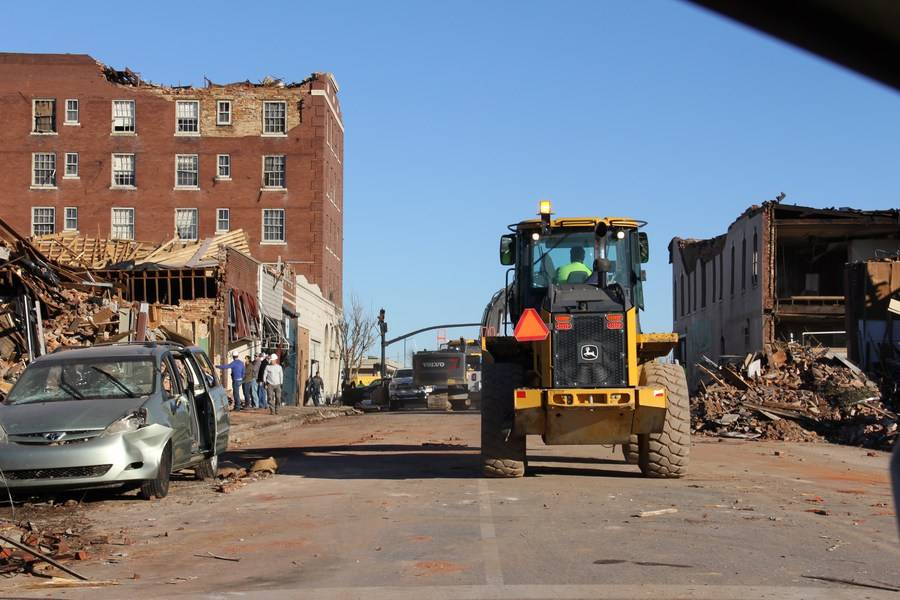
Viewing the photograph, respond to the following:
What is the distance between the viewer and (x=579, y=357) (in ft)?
47.0

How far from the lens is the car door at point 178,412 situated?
44.9ft

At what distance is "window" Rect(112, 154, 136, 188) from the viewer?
67.8 meters

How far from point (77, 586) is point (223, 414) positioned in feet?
25.5

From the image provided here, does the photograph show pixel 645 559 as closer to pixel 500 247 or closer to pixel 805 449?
pixel 500 247

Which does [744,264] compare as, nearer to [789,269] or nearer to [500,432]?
[789,269]

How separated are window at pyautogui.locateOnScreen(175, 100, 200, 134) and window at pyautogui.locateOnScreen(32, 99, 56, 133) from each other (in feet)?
23.8

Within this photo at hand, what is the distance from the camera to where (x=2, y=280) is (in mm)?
25266

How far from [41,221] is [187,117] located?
1036 cm

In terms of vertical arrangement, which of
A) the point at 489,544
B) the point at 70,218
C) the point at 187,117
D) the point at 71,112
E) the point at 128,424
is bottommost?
the point at 489,544

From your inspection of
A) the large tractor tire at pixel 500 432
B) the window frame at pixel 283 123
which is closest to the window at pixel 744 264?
the window frame at pixel 283 123

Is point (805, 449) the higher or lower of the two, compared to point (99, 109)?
lower

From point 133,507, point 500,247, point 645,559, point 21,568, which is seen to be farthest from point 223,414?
point 645,559

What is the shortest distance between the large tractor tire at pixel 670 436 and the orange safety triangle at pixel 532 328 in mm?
1575

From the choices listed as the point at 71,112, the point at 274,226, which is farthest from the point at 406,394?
the point at 71,112
